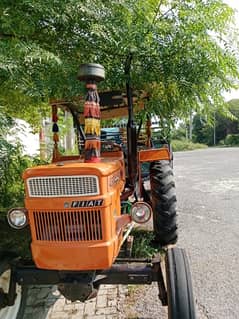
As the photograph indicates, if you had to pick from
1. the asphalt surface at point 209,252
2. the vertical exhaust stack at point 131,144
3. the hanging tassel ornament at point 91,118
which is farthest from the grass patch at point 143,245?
the hanging tassel ornament at point 91,118

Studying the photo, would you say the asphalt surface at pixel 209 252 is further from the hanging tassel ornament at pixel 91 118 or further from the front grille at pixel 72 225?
the hanging tassel ornament at pixel 91 118

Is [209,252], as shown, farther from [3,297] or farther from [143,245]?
[3,297]

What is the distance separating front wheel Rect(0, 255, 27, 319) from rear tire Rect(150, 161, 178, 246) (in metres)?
1.56

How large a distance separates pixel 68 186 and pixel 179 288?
94 centimetres

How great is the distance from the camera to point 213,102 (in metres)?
3.50

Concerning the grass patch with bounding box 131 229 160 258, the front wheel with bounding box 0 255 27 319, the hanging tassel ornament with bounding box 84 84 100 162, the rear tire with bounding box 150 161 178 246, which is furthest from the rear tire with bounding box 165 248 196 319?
the rear tire with bounding box 150 161 178 246

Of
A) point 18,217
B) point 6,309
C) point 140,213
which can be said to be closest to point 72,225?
point 18,217

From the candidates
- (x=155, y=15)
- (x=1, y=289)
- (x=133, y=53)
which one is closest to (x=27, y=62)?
(x=133, y=53)

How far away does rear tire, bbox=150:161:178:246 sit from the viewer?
152 inches

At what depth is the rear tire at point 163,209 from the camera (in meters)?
3.86

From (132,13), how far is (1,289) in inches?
85.9

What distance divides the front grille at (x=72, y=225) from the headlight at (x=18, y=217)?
0.59ft

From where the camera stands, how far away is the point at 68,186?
2064mm

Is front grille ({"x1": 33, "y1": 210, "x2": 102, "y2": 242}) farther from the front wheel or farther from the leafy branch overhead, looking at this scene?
the leafy branch overhead
